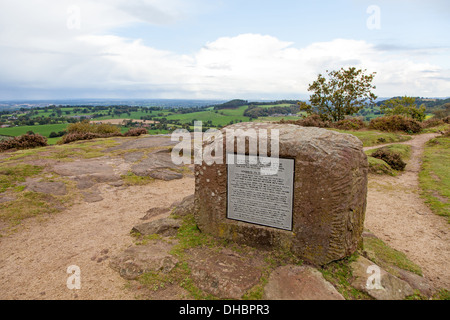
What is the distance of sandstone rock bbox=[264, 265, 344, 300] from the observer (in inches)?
164

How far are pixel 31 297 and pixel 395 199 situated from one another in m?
11.4

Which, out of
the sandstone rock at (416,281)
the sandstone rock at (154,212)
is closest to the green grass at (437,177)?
the sandstone rock at (416,281)

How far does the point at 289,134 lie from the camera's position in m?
5.43

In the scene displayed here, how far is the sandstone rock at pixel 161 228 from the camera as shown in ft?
21.2

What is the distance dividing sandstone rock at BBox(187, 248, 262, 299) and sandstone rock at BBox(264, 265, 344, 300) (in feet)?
1.10

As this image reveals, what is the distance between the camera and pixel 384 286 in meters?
4.48

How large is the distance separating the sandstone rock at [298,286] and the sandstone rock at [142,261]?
1.94m

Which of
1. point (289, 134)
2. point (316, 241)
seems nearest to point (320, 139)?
point (289, 134)

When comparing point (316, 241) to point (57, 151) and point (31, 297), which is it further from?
point (57, 151)

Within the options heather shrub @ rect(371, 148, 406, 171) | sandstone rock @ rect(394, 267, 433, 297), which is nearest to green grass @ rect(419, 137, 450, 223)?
heather shrub @ rect(371, 148, 406, 171)

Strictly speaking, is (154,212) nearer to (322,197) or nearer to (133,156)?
(322,197)

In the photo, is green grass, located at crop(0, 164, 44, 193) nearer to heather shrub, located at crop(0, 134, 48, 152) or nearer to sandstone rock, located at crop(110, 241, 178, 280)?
sandstone rock, located at crop(110, 241, 178, 280)

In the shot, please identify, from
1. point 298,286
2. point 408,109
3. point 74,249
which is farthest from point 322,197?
point 408,109
